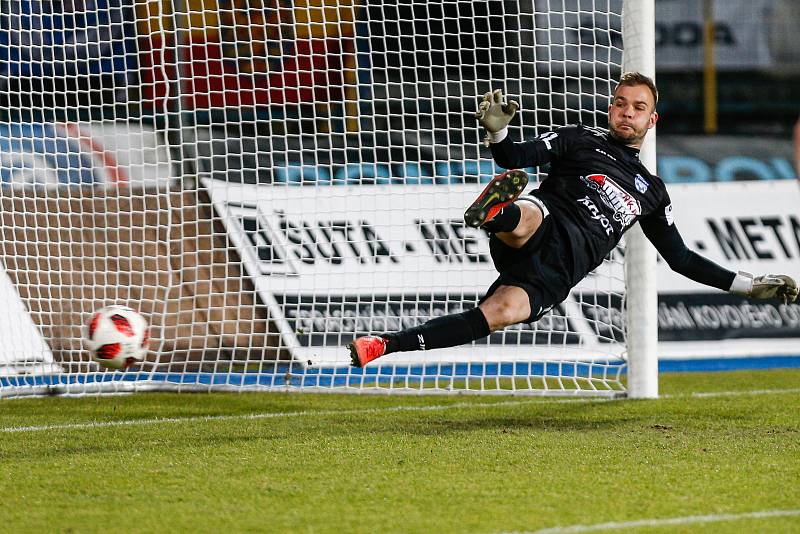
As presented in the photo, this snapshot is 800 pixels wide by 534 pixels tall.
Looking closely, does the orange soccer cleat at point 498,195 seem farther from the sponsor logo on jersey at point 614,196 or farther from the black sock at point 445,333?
the sponsor logo on jersey at point 614,196

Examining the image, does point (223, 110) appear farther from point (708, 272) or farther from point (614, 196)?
point (708, 272)

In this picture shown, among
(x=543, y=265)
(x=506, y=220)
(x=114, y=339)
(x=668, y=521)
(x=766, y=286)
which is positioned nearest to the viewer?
(x=668, y=521)

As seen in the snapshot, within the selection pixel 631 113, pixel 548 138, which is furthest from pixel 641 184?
pixel 548 138

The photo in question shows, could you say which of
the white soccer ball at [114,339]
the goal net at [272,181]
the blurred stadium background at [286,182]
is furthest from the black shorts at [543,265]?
the goal net at [272,181]

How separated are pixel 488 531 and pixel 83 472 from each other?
6.47ft

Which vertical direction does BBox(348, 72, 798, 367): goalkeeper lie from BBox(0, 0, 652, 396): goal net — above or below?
below

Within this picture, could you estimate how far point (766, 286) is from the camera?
6.03m

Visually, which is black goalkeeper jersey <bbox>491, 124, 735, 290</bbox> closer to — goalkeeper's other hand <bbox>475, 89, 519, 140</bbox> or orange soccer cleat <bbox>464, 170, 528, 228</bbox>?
goalkeeper's other hand <bbox>475, 89, 519, 140</bbox>

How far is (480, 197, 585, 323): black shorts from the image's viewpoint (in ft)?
17.8

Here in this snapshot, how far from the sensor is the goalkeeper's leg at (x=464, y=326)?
5.09 m

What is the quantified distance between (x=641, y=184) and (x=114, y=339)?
9.24 ft

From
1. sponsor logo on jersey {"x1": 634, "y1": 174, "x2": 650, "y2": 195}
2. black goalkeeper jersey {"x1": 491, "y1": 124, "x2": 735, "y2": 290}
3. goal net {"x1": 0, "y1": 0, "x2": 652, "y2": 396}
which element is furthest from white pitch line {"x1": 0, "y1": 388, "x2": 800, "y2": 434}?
sponsor logo on jersey {"x1": 634, "y1": 174, "x2": 650, "y2": 195}

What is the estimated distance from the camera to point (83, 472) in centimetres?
475

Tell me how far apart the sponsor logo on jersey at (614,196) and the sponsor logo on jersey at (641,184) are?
90 mm
